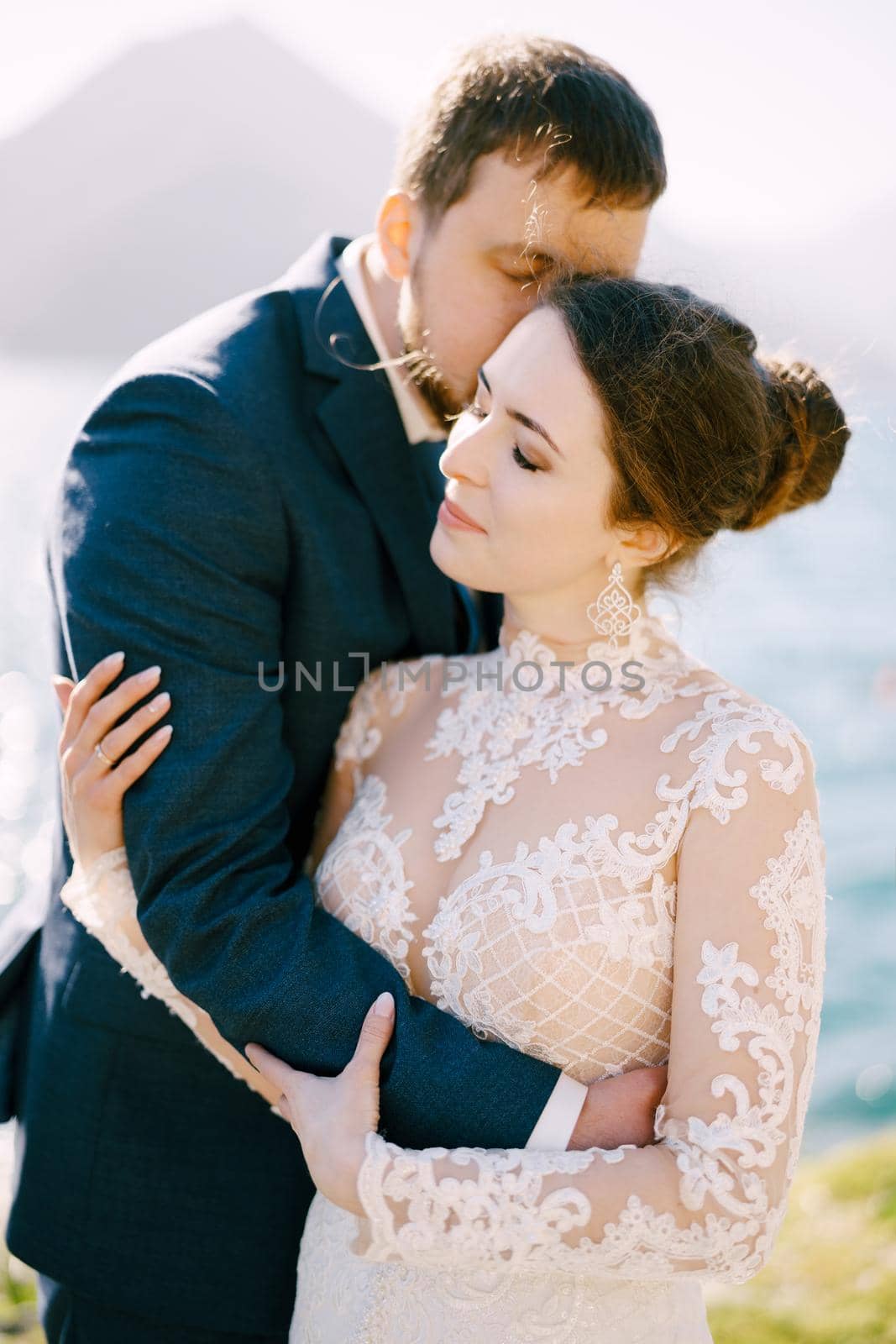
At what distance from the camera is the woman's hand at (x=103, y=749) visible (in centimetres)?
191

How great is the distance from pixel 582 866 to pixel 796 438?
88 cm

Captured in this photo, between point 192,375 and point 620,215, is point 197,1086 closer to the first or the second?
point 192,375

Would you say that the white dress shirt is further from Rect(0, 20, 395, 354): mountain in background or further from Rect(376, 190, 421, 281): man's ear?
Rect(0, 20, 395, 354): mountain in background

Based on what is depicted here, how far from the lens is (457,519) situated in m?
2.03

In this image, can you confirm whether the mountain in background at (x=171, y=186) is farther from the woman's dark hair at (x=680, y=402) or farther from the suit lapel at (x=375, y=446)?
the woman's dark hair at (x=680, y=402)

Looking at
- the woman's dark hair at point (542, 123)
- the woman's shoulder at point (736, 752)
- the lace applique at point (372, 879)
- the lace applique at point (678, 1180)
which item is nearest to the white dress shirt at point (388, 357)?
the woman's dark hair at point (542, 123)

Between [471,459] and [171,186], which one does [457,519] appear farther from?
[171,186]

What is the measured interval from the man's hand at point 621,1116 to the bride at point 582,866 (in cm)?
4

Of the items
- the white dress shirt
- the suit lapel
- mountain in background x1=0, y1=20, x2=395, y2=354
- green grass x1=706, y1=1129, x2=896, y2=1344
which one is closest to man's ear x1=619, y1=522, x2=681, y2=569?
the suit lapel

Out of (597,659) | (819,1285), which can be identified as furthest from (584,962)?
(819,1285)

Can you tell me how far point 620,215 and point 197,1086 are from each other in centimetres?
184

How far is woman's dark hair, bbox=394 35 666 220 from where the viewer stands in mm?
2117

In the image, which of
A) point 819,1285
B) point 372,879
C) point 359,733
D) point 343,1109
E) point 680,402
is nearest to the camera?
point 343,1109

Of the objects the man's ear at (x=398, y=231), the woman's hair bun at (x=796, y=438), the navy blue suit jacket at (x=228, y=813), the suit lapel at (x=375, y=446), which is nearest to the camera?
the navy blue suit jacket at (x=228, y=813)
